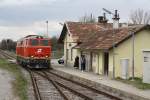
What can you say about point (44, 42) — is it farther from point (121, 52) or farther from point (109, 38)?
point (121, 52)

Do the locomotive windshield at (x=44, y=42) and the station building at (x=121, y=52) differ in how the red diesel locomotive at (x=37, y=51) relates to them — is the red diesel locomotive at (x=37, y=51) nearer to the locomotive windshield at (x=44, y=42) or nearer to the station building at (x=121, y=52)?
the locomotive windshield at (x=44, y=42)

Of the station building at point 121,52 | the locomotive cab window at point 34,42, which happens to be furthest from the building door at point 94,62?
the locomotive cab window at point 34,42

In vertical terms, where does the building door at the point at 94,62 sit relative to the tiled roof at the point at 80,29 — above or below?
below

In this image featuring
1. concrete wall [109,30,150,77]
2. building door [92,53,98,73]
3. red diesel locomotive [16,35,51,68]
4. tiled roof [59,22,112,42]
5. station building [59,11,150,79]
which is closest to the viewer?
station building [59,11,150,79]

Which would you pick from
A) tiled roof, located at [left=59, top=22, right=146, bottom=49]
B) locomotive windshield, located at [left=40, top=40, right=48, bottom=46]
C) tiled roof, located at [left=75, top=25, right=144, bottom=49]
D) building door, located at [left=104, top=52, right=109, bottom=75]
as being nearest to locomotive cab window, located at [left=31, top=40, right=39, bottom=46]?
locomotive windshield, located at [left=40, top=40, right=48, bottom=46]

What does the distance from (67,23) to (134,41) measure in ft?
53.4

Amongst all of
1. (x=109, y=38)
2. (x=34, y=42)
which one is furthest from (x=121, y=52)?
(x=34, y=42)

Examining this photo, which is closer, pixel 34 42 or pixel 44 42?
pixel 34 42

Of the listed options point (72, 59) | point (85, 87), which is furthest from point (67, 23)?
point (85, 87)

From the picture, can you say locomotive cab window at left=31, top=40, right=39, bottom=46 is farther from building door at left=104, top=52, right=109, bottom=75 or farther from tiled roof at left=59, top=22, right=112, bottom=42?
building door at left=104, top=52, right=109, bottom=75

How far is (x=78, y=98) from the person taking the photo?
19984mm

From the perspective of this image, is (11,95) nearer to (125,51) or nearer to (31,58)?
(125,51)

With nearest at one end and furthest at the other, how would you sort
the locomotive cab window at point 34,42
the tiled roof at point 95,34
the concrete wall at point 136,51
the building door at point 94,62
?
1. the concrete wall at point 136,51
2. the tiled roof at point 95,34
3. the building door at point 94,62
4. the locomotive cab window at point 34,42

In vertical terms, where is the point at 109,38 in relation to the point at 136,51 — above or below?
above
